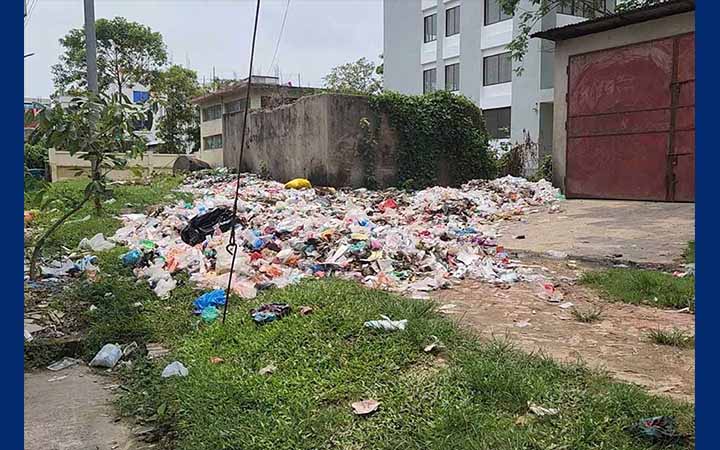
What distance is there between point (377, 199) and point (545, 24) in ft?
37.5

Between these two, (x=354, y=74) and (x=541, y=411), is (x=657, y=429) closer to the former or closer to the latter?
(x=541, y=411)

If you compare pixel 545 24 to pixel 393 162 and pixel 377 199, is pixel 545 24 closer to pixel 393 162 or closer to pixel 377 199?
pixel 393 162

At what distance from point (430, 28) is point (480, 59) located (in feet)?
12.1

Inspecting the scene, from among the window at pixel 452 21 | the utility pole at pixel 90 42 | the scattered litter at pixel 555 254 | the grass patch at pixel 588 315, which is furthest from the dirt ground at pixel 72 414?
the window at pixel 452 21

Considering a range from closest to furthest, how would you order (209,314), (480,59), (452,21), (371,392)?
1. (371,392)
2. (209,314)
3. (480,59)
4. (452,21)

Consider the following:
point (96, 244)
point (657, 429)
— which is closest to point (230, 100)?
point (96, 244)

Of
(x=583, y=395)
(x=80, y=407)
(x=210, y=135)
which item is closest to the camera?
(x=583, y=395)

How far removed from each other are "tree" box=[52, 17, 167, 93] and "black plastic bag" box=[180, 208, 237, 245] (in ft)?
68.6

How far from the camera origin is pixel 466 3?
69.7 ft

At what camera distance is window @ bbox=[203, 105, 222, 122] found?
25109 mm

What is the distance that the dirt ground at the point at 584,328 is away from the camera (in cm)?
240

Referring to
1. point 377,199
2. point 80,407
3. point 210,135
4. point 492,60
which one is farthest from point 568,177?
point 210,135

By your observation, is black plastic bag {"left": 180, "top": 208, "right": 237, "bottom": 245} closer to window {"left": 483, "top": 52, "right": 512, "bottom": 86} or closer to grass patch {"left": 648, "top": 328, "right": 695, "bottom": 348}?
grass patch {"left": 648, "top": 328, "right": 695, "bottom": 348}

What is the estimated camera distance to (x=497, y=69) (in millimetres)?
20203
